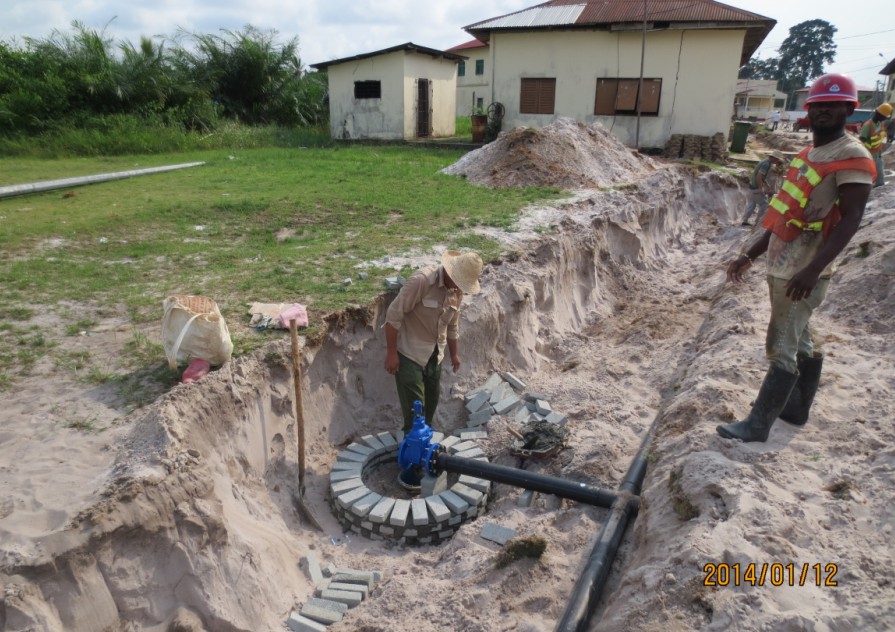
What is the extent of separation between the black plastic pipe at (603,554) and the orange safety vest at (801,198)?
191 centimetres

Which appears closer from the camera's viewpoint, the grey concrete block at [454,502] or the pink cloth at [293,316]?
the grey concrete block at [454,502]

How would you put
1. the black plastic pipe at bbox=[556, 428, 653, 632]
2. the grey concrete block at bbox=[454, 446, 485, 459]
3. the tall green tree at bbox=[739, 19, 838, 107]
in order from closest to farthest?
1. the black plastic pipe at bbox=[556, 428, 653, 632]
2. the grey concrete block at bbox=[454, 446, 485, 459]
3. the tall green tree at bbox=[739, 19, 838, 107]

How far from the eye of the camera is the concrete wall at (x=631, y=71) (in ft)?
57.6

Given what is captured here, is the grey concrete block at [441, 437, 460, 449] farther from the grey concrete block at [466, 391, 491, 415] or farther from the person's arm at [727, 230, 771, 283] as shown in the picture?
the person's arm at [727, 230, 771, 283]

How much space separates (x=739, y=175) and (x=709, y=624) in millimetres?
15273

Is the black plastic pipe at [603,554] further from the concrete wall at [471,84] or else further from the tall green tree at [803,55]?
the tall green tree at [803,55]

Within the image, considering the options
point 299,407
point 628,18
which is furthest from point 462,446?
point 628,18

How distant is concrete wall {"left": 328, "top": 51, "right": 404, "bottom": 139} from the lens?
20.2 meters

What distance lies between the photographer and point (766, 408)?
3574mm

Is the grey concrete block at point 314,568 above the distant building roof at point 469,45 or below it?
below

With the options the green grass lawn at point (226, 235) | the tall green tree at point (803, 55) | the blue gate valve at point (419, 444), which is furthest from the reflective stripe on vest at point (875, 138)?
the tall green tree at point (803, 55)

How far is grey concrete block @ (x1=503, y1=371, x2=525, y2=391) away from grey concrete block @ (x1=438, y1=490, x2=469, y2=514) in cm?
184

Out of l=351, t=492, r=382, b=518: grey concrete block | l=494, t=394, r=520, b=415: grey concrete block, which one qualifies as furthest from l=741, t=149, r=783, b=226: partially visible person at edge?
l=351, t=492, r=382, b=518: grey concrete block
